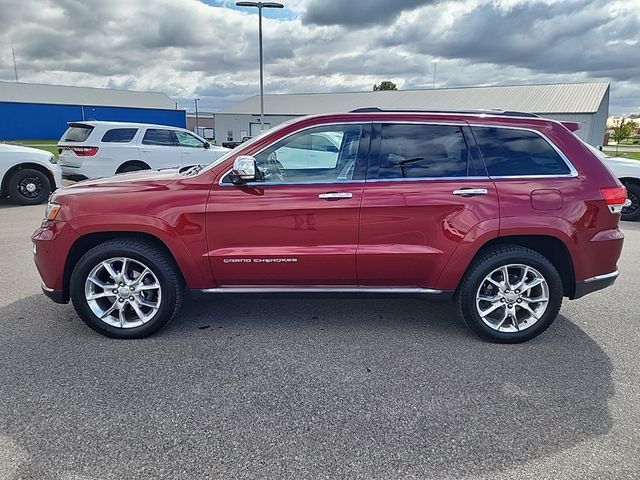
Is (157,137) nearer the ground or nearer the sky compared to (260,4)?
nearer the ground

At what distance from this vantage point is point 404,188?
328 cm

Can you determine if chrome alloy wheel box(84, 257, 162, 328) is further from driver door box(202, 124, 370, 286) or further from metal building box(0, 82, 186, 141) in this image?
metal building box(0, 82, 186, 141)

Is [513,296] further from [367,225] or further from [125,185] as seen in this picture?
[125,185]

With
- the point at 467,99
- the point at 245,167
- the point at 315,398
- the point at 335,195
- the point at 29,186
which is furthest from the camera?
the point at 467,99

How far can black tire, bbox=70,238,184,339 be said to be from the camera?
3.35 m

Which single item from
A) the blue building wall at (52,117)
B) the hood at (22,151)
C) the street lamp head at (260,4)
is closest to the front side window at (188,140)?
the hood at (22,151)

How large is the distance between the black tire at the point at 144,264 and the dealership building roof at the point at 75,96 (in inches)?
2575

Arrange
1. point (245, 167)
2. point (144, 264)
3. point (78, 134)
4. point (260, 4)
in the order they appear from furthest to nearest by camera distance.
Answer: point (260, 4)
point (78, 134)
point (144, 264)
point (245, 167)

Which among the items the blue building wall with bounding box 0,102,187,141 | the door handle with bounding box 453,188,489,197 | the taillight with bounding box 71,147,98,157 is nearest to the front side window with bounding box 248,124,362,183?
the door handle with bounding box 453,188,489,197

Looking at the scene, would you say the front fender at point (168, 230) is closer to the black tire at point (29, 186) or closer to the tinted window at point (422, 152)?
the tinted window at point (422, 152)

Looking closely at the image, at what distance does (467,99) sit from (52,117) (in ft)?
140

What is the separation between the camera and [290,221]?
10.8ft

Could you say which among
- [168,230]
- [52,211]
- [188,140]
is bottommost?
[168,230]

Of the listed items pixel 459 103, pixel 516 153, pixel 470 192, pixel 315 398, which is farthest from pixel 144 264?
pixel 459 103
